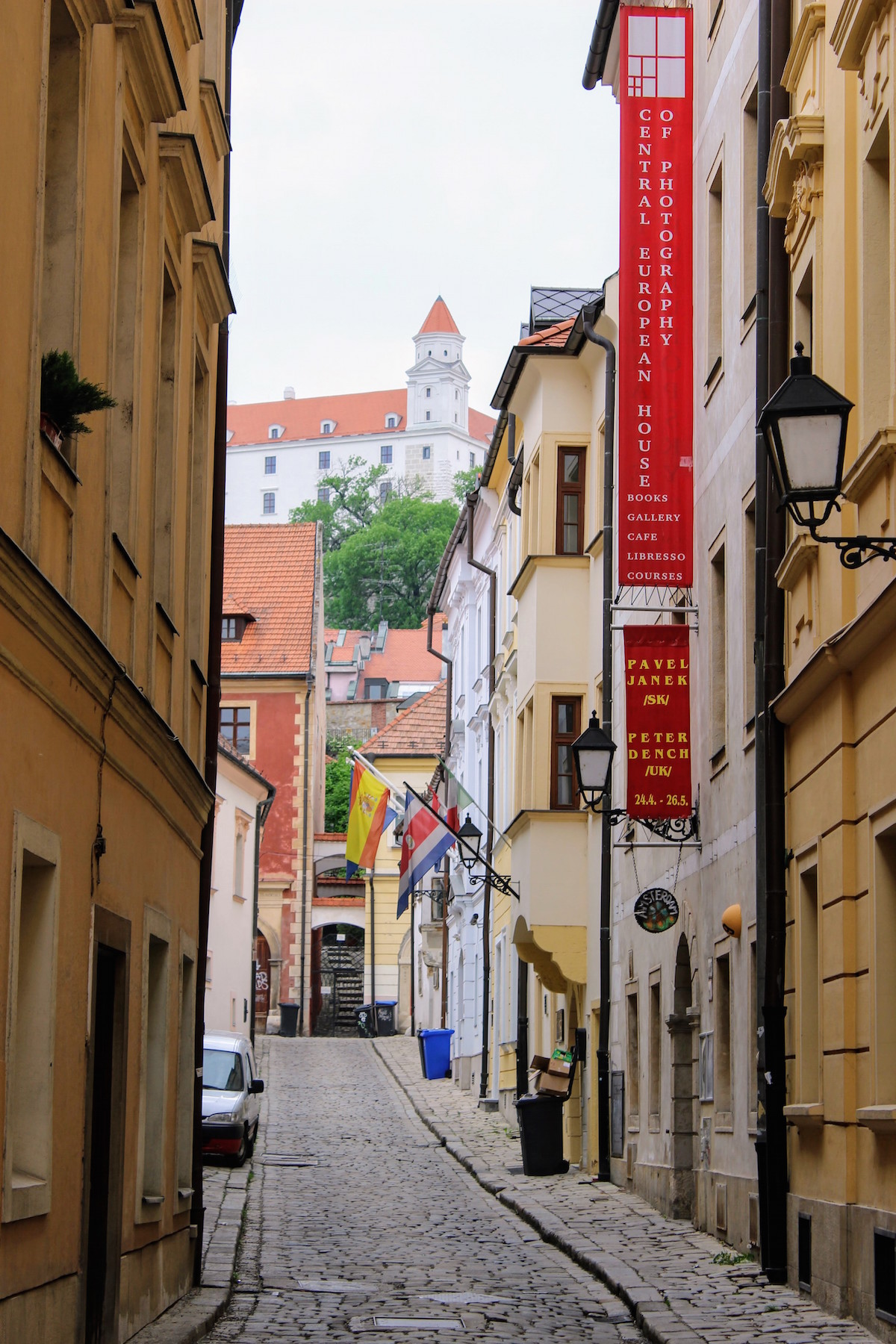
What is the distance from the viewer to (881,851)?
10.7m

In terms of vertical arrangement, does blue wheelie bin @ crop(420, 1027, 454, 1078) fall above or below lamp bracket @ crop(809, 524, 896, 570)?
below

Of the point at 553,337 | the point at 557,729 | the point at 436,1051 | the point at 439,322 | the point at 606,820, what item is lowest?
the point at 436,1051

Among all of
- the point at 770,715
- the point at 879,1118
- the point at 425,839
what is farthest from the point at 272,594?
the point at 879,1118

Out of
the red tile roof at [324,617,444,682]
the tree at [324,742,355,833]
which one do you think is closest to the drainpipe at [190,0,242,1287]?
the tree at [324,742,355,833]

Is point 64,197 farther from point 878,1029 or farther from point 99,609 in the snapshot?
point 878,1029

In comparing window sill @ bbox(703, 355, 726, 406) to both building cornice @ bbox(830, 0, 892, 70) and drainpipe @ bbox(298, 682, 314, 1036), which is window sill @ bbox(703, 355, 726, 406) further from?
drainpipe @ bbox(298, 682, 314, 1036)

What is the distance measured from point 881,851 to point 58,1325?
4971 millimetres

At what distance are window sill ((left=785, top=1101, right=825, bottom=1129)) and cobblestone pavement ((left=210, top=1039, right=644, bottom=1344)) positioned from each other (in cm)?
159

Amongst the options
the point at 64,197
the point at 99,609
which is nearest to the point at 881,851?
the point at 99,609

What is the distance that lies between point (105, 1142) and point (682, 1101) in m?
9.02

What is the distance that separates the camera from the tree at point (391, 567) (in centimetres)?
11075

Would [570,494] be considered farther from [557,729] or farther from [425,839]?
[425,839]

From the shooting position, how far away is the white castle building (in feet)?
516

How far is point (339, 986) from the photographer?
65312 millimetres
